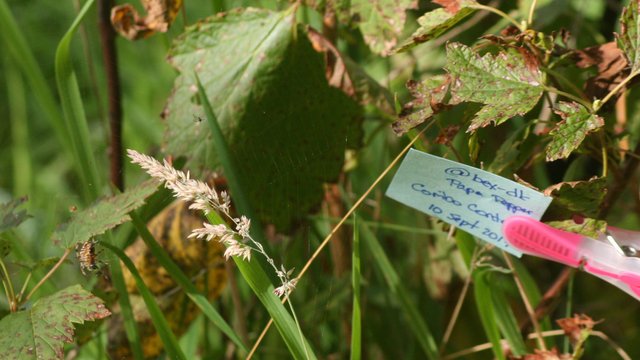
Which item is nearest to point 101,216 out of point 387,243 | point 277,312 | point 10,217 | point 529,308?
point 10,217

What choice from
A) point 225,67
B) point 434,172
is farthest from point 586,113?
point 225,67

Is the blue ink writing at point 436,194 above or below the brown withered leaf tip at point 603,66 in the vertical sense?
below

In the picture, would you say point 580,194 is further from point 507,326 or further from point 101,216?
point 101,216

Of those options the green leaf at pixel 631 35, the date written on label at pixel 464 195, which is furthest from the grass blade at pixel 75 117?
the green leaf at pixel 631 35

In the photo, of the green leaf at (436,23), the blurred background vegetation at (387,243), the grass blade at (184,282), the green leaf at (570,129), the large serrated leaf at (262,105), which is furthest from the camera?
the blurred background vegetation at (387,243)

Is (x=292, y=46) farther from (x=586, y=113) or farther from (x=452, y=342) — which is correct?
(x=452, y=342)

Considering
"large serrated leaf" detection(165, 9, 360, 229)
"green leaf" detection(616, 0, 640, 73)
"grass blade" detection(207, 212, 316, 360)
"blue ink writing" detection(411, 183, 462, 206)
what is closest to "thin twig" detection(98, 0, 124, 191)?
"large serrated leaf" detection(165, 9, 360, 229)

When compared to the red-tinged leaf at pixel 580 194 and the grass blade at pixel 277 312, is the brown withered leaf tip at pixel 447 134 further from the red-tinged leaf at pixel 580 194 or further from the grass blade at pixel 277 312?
the grass blade at pixel 277 312

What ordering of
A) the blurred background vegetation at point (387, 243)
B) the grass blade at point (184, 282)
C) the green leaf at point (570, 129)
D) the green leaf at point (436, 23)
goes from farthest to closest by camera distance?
1. the blurred background vegetation at point (387, 243)
2. the grass blade at point (184, 282)
3. the green leaf at point (436, 23)
4. the green leaf at point (570, 129)
